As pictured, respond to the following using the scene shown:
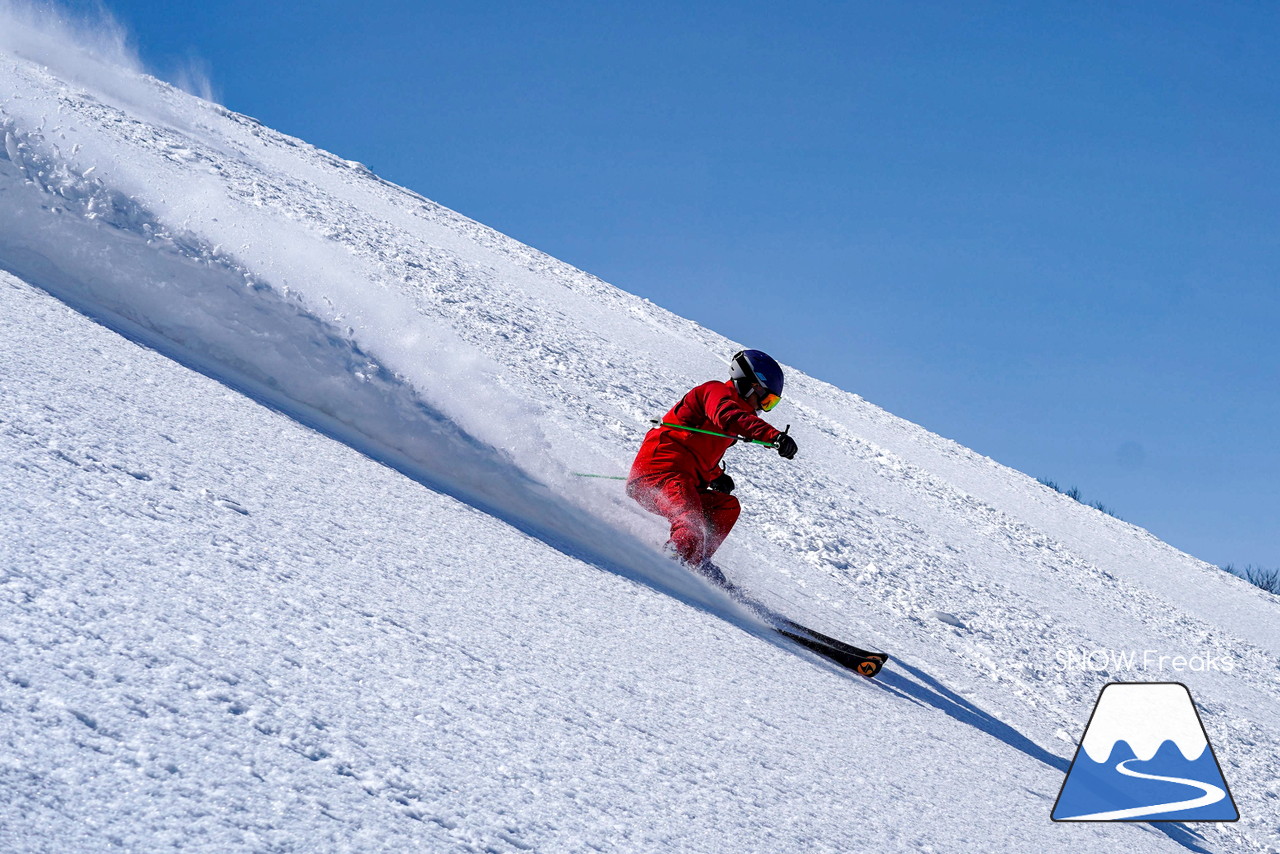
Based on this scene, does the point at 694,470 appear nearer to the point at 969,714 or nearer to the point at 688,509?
the point at 688,509

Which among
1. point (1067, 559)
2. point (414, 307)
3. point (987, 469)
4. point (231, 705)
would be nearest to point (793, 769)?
point (231, 705)

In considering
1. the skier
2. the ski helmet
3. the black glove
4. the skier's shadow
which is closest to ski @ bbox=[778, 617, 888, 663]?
the skier's shadow

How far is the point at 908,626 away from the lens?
6.60m

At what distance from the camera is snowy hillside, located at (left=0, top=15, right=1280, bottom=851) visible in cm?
Answer: 156

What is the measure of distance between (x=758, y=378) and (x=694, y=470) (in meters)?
0.72

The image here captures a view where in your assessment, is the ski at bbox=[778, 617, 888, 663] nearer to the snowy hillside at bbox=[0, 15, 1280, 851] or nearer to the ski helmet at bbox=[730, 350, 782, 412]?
the snowy hillside at bbox=[0, 15, 1280, 851]

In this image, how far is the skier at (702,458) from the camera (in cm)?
548

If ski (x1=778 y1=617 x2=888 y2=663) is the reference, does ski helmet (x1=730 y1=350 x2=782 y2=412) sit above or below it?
above

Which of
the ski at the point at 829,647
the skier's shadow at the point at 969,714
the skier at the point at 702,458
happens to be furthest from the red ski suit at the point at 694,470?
the skier's shadow at the point at 969,714

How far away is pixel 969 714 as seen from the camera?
4.80m

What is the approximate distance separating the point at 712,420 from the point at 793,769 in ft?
10.5

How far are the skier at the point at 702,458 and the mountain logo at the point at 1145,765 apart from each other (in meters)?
2.19

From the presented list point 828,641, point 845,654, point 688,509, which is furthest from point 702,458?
point 845,654

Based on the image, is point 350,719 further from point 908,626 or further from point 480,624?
point 908,626
